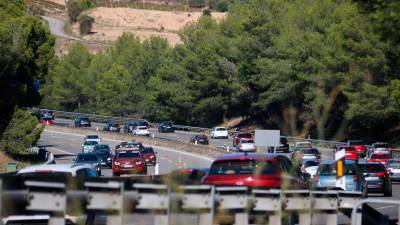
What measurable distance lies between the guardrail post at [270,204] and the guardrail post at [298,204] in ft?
0.77

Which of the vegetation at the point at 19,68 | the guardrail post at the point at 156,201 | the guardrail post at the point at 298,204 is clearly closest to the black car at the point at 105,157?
the vegetation at the point at 19,68

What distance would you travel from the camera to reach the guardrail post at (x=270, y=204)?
508 inches

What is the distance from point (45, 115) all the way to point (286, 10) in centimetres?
3258

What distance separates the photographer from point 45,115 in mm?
108312

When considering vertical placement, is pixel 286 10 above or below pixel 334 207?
above

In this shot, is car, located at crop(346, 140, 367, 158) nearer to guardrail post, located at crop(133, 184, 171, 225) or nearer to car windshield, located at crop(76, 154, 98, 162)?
car windshield, located at crop(76, 154, 98, 162)

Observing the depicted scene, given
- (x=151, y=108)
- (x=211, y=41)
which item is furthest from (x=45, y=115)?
(x=211, y=41)

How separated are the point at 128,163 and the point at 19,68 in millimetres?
15641

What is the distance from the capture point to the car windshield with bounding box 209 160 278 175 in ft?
59.8

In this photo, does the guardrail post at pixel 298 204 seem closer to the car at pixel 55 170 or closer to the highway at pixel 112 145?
the car at pixel 55 170

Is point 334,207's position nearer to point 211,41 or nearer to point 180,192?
point 180,192

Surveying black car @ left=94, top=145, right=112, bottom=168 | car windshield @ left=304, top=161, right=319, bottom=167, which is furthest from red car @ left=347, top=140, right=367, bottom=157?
black car @ left=94, top=145, right=112, bottom=168

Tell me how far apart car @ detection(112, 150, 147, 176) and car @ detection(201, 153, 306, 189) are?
2995 centimetres

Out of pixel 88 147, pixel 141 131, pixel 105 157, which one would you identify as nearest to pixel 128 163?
pixel 105 157
